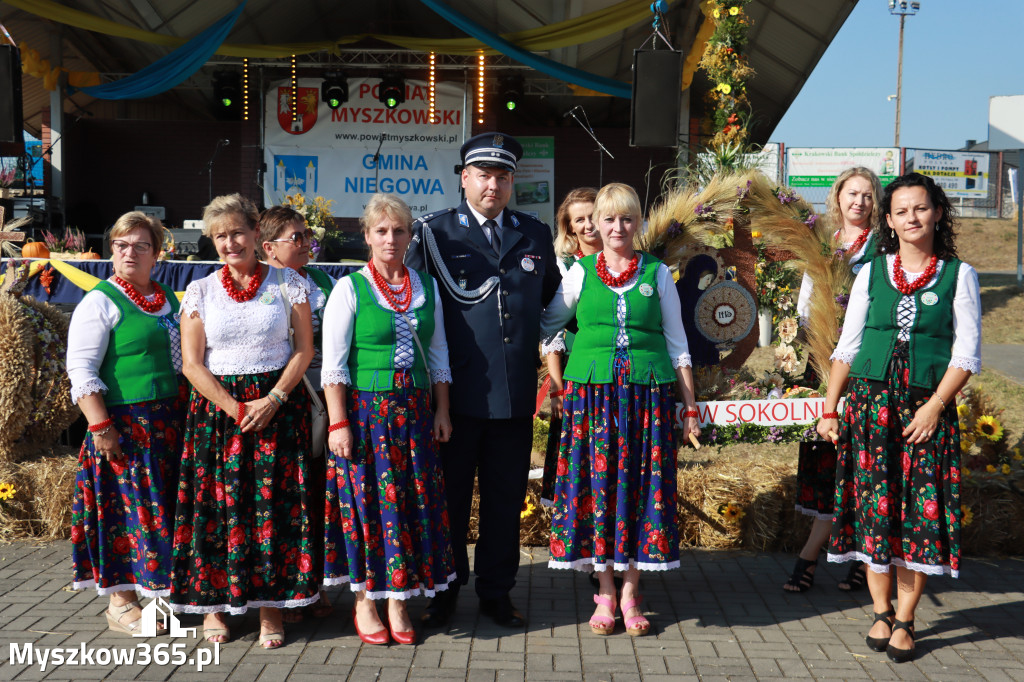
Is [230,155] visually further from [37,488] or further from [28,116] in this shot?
[37,488]

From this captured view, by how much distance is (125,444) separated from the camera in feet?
10.4

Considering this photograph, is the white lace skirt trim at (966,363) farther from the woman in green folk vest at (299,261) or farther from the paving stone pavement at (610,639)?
the woman in green folk vest at (299,261)

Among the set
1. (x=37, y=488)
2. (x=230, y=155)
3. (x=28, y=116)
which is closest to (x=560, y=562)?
(x=37, y=488)

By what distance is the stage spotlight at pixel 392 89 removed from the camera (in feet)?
41.6

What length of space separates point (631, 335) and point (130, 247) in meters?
1.90

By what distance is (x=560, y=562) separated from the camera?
326cm

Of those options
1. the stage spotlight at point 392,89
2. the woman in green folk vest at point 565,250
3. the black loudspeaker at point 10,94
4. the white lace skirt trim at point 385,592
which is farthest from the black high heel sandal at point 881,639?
the stage spotlight at point 392,89

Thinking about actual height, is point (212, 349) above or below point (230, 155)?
below

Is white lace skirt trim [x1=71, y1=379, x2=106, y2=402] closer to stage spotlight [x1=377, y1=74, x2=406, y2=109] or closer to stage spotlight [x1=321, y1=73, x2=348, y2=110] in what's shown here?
stage spotlight [x1=321, y1=73, x2=348, y2=110]

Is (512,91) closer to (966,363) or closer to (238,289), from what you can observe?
(238,289)

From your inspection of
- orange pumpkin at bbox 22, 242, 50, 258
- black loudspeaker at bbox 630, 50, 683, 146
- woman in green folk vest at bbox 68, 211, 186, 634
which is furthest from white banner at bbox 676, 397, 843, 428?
orange pumpkin at bbox 22, 242, 50, 258

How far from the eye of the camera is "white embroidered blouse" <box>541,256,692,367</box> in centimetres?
326

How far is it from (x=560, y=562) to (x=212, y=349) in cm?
148

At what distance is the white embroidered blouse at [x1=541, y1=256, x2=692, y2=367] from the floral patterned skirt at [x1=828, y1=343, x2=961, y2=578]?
2.22 ft
